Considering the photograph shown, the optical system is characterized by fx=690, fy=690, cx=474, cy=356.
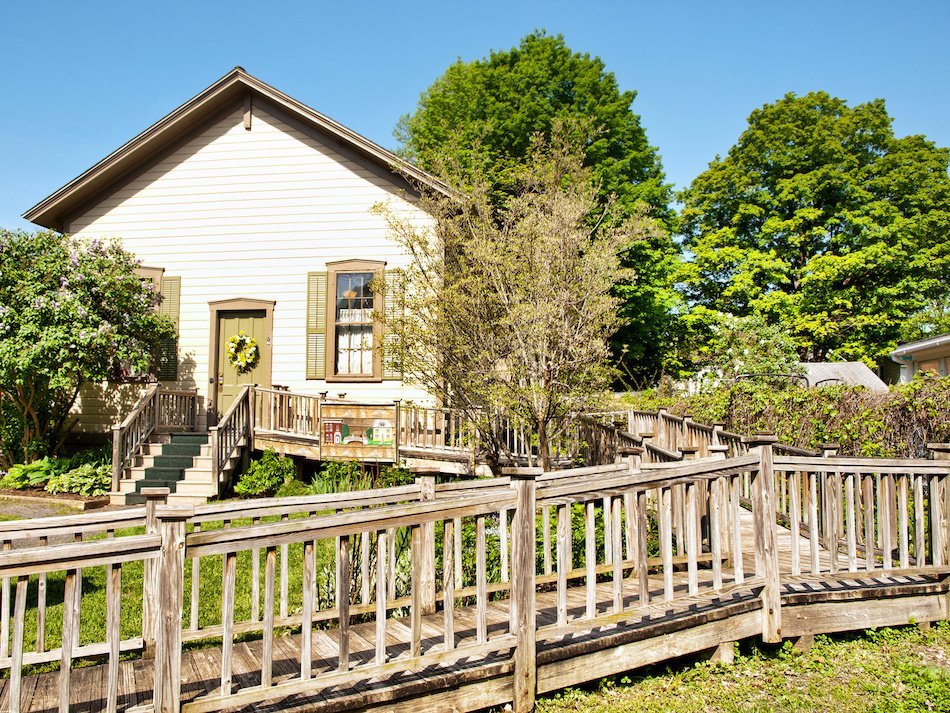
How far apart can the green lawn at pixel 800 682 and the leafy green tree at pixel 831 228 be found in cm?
2478

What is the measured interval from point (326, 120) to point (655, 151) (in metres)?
18.4

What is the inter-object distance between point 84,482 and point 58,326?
2810mm

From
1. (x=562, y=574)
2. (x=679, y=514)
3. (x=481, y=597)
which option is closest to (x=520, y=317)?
(x=679, y=514)

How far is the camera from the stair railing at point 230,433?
1191 cm

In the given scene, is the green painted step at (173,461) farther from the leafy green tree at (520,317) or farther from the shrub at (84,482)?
the leafy green tree at (520,317)

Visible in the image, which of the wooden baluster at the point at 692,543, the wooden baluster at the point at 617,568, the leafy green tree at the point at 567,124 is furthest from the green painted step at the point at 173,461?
the leafy green tree at the point at 567,124

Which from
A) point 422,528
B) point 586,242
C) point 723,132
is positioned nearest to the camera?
point 422,528

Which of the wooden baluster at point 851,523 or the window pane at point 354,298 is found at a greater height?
the window pane at point 354,298

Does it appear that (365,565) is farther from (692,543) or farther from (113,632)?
(692,543)

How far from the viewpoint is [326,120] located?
46.2 ft

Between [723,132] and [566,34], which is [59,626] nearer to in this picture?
[566,34]

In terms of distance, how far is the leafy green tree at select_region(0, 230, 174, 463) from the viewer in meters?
12.1

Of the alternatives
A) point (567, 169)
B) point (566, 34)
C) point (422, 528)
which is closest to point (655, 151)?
point (566, 34)

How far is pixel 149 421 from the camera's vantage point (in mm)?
13055
